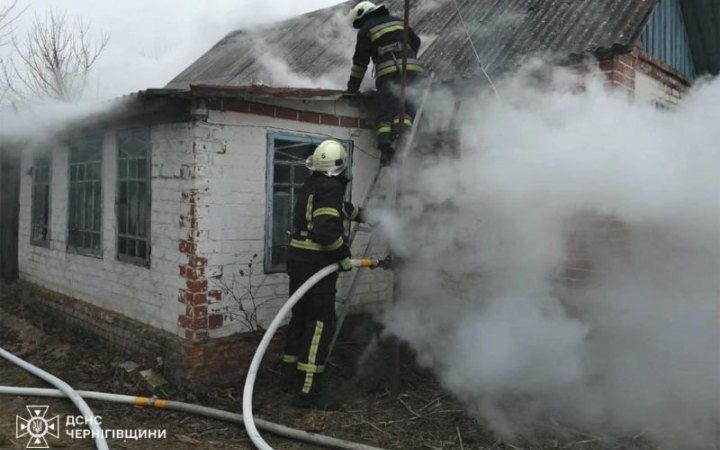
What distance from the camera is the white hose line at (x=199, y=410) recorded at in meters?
4.10

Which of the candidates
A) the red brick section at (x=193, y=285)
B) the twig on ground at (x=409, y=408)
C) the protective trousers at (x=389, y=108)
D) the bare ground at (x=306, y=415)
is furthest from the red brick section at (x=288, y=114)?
the twig on ground at (x=409, y=408)

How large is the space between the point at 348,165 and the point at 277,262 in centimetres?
136

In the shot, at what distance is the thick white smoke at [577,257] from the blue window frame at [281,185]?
1.17 m

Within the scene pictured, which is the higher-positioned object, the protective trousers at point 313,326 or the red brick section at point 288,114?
the red brick section at point 288,114

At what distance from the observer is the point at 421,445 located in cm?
422

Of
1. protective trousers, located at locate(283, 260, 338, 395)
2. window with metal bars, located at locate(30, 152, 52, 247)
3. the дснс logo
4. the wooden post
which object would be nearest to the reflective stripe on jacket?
protective trousers, located at locate(283, 260, 338, 395)

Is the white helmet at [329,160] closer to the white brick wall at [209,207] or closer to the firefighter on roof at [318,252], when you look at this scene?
the firefighter on roof at [318,252]

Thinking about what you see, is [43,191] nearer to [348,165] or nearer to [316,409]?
[348,165]

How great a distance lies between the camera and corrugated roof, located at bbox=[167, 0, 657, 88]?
568 centimetres

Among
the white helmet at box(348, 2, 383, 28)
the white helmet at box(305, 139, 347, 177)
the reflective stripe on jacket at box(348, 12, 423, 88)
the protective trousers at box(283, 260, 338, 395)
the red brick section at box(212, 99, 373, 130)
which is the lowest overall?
the protective trousers at box(283, 260, 338, 395)

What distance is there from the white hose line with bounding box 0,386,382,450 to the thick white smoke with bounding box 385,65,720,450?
130 centimetres

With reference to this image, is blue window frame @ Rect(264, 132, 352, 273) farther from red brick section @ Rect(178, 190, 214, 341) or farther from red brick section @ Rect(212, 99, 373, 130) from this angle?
red brick section @ Rect(178, 190, 214, 341)

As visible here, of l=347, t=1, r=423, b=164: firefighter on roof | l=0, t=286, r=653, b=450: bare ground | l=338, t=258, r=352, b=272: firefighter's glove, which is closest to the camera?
l=0, t=286, r=653, b=450: bare ground

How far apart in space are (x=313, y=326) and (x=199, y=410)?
3.73 ft
